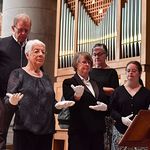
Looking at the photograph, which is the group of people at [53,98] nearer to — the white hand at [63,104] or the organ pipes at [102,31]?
the white hand at [63,104]

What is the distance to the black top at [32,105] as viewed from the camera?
321cm

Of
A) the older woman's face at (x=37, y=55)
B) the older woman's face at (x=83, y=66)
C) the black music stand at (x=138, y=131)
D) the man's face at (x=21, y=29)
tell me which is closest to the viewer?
the black music stand at (x=138, y=131)

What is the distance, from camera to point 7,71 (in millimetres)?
3646

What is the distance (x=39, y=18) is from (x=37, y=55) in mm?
4517

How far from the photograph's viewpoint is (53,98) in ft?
11.2

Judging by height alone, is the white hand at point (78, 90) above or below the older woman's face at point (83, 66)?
below

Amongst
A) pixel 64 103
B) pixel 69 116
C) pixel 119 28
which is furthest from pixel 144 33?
pixel 64 103

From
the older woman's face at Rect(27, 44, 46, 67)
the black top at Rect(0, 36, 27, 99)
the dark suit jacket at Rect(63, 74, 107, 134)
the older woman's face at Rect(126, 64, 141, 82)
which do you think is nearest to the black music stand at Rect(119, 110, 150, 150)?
the dark suit jacket at Rect(63, 74, 107, 134)

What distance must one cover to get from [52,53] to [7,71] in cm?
440

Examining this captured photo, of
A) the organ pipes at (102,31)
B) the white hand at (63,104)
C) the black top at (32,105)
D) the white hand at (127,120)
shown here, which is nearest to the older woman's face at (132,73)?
the white hand at (127,120)

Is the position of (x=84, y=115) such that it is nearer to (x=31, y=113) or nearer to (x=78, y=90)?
(x=78, y=90)

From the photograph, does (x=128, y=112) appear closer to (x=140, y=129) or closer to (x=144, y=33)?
(x=140, y=129)

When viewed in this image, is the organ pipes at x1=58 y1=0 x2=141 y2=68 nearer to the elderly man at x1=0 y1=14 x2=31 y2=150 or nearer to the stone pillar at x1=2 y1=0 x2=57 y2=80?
the stone pillar at x1=2 y1=0 x2=57 y2=80

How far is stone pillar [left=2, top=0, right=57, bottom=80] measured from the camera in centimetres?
767
